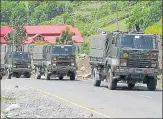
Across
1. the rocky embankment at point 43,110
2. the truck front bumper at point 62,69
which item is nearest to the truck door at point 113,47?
the rocky embankment at point 43,110

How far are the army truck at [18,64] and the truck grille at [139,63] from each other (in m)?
26.3

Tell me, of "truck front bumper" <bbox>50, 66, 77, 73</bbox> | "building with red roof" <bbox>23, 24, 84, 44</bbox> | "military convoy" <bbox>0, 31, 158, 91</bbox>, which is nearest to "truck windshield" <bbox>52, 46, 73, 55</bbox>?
"truck front bumper" <bbox>50, 66, 77, 73</bbox>

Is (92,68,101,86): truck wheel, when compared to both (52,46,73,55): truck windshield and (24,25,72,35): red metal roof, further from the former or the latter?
(24,25,72,35): red metal roof

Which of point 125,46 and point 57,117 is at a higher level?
point 125,46

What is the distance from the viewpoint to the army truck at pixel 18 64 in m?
55.6

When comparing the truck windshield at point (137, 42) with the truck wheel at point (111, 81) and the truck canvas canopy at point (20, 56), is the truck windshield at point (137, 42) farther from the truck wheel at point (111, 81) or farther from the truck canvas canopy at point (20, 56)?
the truck canvas canopy at point (20, 56)

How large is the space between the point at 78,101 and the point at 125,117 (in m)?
6.73

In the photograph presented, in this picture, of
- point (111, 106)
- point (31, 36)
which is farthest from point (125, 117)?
point (31, 36)

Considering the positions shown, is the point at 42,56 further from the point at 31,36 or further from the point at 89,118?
the point at 31,36

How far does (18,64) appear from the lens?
55.8 metres

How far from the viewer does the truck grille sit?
30364 millimetres

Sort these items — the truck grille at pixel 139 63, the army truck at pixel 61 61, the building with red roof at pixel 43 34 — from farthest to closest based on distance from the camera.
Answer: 1. the building with red roof at pixel 43 34
2. the army truck at pixel 61 61
3. the truck grille at pixel 139 63

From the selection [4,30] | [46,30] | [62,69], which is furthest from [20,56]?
[4,30]

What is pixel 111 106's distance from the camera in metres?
21.1
